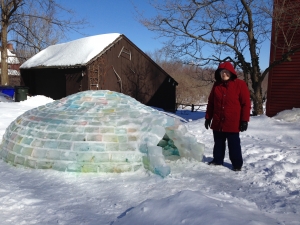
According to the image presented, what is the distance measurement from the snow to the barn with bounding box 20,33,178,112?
11806 millimetres

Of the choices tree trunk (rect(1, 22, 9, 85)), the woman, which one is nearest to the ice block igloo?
the woman

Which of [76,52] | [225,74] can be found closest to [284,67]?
[225,74]

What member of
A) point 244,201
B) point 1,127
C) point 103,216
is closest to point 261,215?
point 244,201

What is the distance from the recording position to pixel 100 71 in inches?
614

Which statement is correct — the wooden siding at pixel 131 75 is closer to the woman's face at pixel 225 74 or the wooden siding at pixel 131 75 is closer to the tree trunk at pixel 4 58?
the tree trunk at pixel 4 58

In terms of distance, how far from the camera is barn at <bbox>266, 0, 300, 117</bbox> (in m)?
9.90

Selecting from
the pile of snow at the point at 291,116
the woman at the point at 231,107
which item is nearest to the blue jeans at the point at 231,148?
the woman at the point at 231,107

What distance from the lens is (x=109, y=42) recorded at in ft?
51.5

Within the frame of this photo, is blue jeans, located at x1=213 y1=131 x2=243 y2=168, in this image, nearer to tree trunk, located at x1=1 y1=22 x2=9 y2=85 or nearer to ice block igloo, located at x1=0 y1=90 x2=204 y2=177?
ice block igloo, located at x1=0 y1=90 x2=204 y2=177

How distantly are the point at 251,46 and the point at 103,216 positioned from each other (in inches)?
421

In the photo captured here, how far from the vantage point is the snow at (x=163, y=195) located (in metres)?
2.25

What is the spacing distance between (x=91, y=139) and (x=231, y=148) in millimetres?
1941

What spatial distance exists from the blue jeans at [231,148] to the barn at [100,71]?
11.7 m

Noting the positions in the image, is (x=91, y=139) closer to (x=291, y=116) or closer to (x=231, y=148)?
(x=231, y=148)
